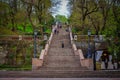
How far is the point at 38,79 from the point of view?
2472 centimetres

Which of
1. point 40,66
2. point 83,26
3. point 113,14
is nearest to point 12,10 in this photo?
point 83,26

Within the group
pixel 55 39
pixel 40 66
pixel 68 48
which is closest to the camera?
pixel 40 66

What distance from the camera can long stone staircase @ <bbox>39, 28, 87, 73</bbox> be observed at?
117ft

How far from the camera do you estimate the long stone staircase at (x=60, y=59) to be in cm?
3578

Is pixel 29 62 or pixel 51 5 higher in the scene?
pixel 51 5

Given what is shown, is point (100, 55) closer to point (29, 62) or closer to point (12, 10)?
point (29, 62)

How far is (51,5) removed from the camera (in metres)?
66.4

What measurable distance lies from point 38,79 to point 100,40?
1945 cm

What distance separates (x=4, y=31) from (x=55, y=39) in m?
11.0

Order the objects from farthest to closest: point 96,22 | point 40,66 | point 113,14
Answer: point 96,22
point 40,66
point 113,14

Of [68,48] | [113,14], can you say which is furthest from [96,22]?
[113,14]

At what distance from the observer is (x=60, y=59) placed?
135 ft

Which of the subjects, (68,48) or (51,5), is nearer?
(68,48)

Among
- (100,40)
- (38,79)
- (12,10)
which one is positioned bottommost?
(38,79)
